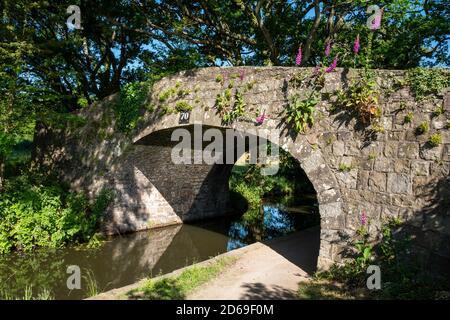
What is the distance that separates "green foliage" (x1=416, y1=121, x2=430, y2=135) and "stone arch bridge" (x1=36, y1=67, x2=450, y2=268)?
0.06m

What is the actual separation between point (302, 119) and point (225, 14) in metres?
7.25

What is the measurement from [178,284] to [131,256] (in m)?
4.11

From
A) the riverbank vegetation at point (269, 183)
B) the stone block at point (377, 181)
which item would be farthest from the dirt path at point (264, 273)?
the riverbank vegetation at point (269, 183)

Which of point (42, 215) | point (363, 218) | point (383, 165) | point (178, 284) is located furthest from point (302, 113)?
point (42, 215)

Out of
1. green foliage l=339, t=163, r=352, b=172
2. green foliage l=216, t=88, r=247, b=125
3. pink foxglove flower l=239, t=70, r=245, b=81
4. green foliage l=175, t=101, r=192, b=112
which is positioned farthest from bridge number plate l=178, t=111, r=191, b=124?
green foliage l=339, t=163, r=352, b=172

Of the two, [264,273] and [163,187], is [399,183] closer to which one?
[264,273]

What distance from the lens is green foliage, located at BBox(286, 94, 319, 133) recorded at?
5.95m

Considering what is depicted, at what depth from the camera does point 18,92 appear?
27.5ft

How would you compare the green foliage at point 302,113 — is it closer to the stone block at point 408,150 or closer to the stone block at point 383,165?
the stone block at point 383,165

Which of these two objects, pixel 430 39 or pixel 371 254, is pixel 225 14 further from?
pixel 371 254

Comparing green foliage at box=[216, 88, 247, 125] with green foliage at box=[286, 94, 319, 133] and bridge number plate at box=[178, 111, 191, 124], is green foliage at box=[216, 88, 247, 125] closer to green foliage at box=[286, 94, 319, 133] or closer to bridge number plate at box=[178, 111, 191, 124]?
bridge number plate at box=[178, 111, 191, 124]
